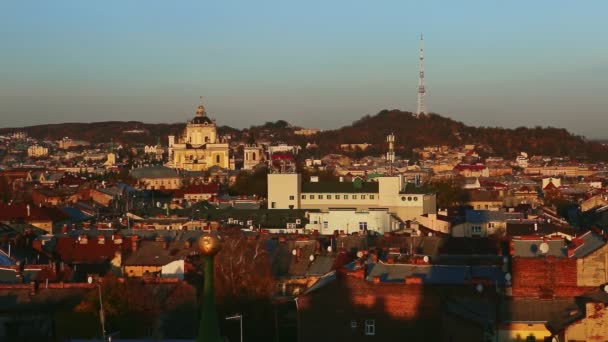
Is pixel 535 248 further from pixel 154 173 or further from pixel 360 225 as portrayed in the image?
pixel 154 173

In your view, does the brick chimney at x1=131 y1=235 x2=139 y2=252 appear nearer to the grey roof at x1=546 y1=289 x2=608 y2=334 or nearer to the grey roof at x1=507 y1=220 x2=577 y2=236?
the grey roof at x1=507 y1=220 x2=577 y2=236

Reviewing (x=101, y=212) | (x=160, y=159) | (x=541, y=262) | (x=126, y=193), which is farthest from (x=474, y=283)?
(x=160, y=159)

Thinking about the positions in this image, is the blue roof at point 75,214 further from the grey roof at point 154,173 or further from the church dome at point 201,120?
the church dome at point 201,120

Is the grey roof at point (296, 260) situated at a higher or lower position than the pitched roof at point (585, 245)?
lower

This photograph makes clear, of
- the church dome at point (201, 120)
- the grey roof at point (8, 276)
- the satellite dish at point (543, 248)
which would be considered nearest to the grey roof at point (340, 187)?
the grey roof at point (8, 276)

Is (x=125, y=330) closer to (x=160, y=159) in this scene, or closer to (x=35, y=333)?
(x=35, y=333)

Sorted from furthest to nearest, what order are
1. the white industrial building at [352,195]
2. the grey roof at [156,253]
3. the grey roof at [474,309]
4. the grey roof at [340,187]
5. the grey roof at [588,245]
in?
1. the grey roof at [340,187]
2. the white industrial building at [352,195]
3. the grey roof at [156,253]
4. the grey roof at [588,245]
5. the grey roof at [474,309]

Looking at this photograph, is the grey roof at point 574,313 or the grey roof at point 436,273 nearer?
the grey roof at point 574,313
